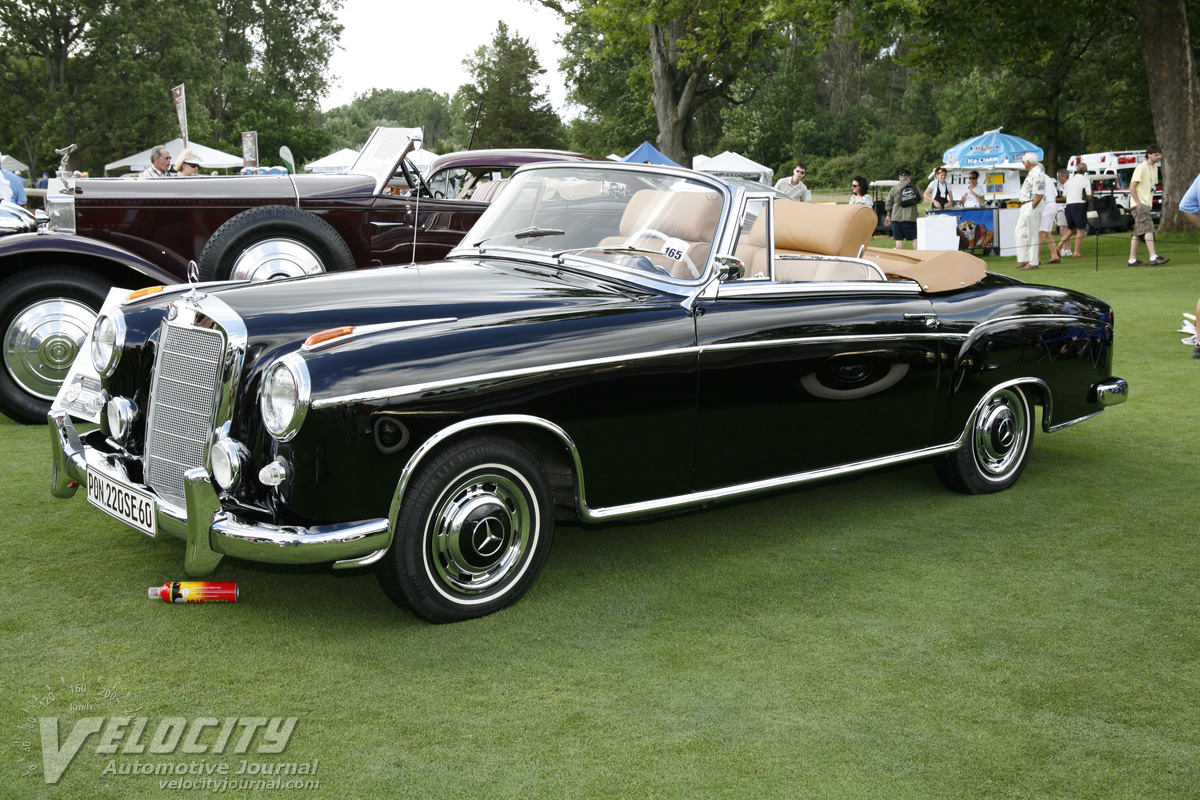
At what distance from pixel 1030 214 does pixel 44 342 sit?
48.9 feet

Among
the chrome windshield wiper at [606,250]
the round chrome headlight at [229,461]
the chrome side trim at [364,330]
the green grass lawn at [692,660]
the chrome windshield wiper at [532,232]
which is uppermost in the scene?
the chrome windshield wiper at [532,232]

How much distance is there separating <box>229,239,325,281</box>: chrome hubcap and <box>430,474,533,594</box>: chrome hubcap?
3.90m

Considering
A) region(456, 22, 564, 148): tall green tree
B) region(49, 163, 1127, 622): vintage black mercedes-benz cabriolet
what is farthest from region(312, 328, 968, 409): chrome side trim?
region(456, 22, 564, 148): tall green tree

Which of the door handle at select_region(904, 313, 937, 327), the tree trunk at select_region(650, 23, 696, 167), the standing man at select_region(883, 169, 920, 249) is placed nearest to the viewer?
the door handle at select_region(904, 313, 937, 327)

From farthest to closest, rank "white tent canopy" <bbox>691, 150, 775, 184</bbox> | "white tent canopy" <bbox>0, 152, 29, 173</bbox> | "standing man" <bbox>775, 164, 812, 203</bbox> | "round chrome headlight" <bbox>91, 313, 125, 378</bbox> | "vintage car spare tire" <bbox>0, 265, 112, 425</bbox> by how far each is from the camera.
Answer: "white tent canopy" <bbox>0, 152, 29, 173</bbox>
"white tent canopy" <bbox>691, 150, 775, 184</bbox>
"standing man" <bbox>775, 164, 812, 203</bbox>
"vintage car spare tire" <bbox>0, 265, 112, 425</bbox>
"round chrome headlight" <bbox>91, 313, 125, 378</bbox>

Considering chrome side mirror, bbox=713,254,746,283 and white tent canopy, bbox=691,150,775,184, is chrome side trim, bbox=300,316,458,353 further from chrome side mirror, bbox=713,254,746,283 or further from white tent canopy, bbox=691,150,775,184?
white tent canopy, bbox=691,150,775,184

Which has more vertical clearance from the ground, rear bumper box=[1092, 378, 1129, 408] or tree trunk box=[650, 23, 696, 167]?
tree trunk box=[650, 23, 696, 167]

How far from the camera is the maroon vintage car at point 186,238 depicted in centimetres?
638

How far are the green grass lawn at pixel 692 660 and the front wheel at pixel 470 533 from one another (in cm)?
13

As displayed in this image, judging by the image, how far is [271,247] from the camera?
273 inches

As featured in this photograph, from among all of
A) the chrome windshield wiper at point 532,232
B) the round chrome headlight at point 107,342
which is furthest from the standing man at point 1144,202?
the round chrome headlight at point 107,342

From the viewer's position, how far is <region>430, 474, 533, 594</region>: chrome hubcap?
3414mm

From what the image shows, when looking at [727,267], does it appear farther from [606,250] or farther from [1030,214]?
[1030,214]

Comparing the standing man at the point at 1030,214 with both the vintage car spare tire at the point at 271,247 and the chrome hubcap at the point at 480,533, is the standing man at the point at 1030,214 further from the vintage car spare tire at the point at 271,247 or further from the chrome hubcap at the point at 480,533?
the chrome hubcap at the point at 480,533
